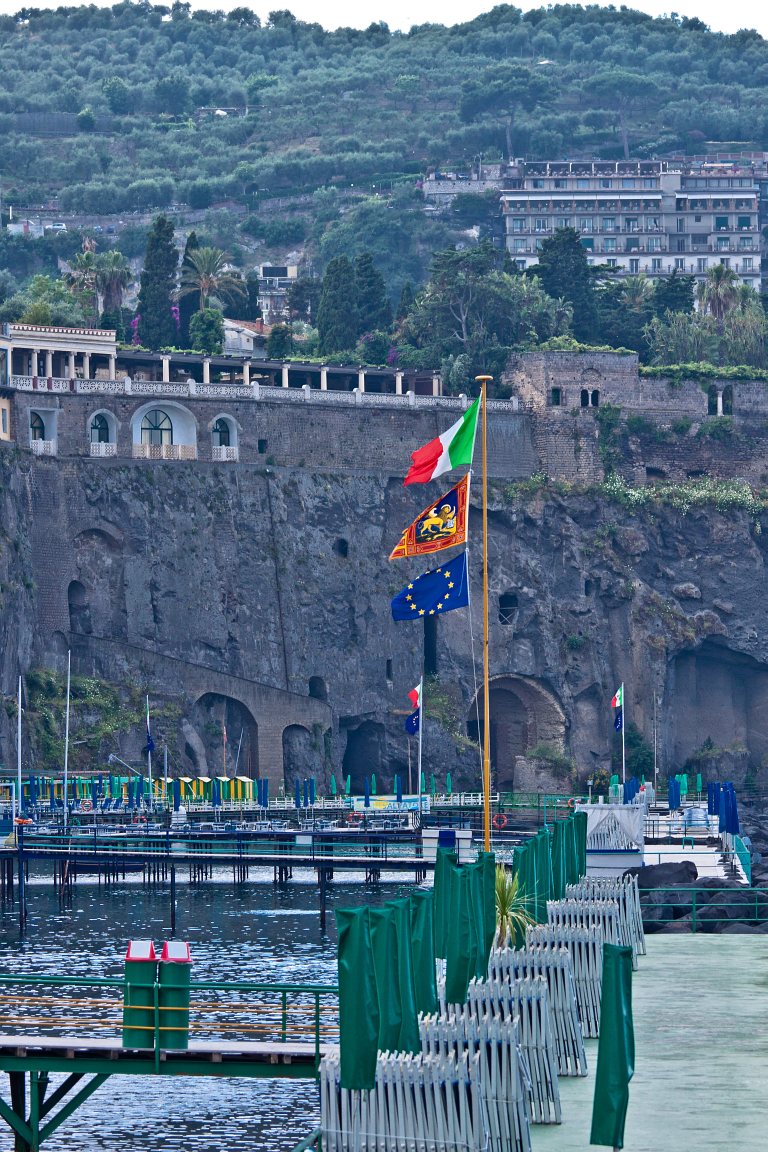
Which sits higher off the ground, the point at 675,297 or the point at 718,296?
the point at 718,296

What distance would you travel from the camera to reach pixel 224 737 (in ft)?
413

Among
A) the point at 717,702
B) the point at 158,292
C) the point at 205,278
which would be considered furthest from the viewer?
the point at 205,278

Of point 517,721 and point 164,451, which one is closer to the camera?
point 164,451

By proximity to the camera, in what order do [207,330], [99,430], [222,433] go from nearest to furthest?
[99,430] < [222,433] < [207,330]

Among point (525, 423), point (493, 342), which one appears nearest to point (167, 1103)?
point (525, 423)

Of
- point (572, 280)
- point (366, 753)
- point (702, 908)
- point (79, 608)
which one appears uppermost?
point (572, 280)

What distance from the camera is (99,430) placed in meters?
131

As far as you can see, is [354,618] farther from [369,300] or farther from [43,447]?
[369,300]

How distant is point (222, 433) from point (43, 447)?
37.7 ft

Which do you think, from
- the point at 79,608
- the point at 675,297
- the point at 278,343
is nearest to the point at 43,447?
the point at 79,608

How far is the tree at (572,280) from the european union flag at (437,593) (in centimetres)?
9663

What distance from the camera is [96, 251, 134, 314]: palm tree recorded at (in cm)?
16625

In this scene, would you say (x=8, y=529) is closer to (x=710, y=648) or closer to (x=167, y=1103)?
(x=710, y=648)

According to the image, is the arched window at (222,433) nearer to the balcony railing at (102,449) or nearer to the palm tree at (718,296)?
the balcony railing at (102,449)
